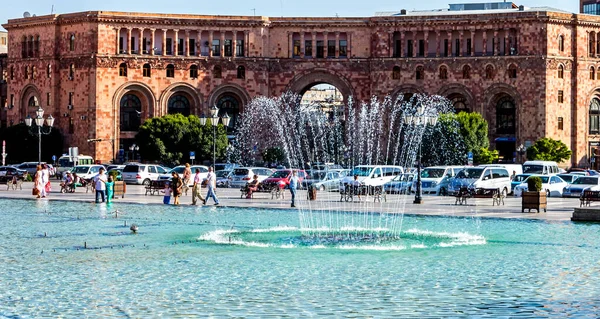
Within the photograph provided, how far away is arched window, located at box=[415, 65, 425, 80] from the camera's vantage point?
7438cm

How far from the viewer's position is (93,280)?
677 inches

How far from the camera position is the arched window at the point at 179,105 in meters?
75.1

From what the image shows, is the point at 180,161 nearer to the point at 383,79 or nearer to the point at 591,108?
the point at 383,79

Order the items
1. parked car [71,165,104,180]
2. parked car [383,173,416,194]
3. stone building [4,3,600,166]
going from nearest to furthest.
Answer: parked car [383,173,416,194]
parked car [71,165,104,180]
stone building [4,3,600,166]

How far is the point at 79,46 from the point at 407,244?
5509cm

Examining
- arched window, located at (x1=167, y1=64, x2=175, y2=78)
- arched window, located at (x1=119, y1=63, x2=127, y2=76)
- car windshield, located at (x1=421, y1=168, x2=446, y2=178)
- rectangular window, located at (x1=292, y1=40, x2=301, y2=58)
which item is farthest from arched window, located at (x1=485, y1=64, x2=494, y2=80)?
car windshield, located at (x1=421, y1=168, x2=446, y2=178)

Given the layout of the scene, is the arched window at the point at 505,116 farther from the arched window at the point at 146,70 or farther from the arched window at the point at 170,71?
the arched window at the point at 146,70

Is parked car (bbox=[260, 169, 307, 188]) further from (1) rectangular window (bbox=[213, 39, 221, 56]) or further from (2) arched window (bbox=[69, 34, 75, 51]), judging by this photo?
(2) arched window (bbox=[69, 34, 75, 51])

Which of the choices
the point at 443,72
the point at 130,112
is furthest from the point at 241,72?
the point at 443,72

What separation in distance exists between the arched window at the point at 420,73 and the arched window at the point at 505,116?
18.0 feet

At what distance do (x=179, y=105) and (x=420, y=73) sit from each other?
55.4 ft

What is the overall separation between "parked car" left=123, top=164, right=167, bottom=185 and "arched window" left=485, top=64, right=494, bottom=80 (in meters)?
26.7

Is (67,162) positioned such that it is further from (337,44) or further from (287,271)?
(287,271)

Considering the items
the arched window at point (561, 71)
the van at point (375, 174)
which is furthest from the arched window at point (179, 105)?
the van at point (375, 174)
